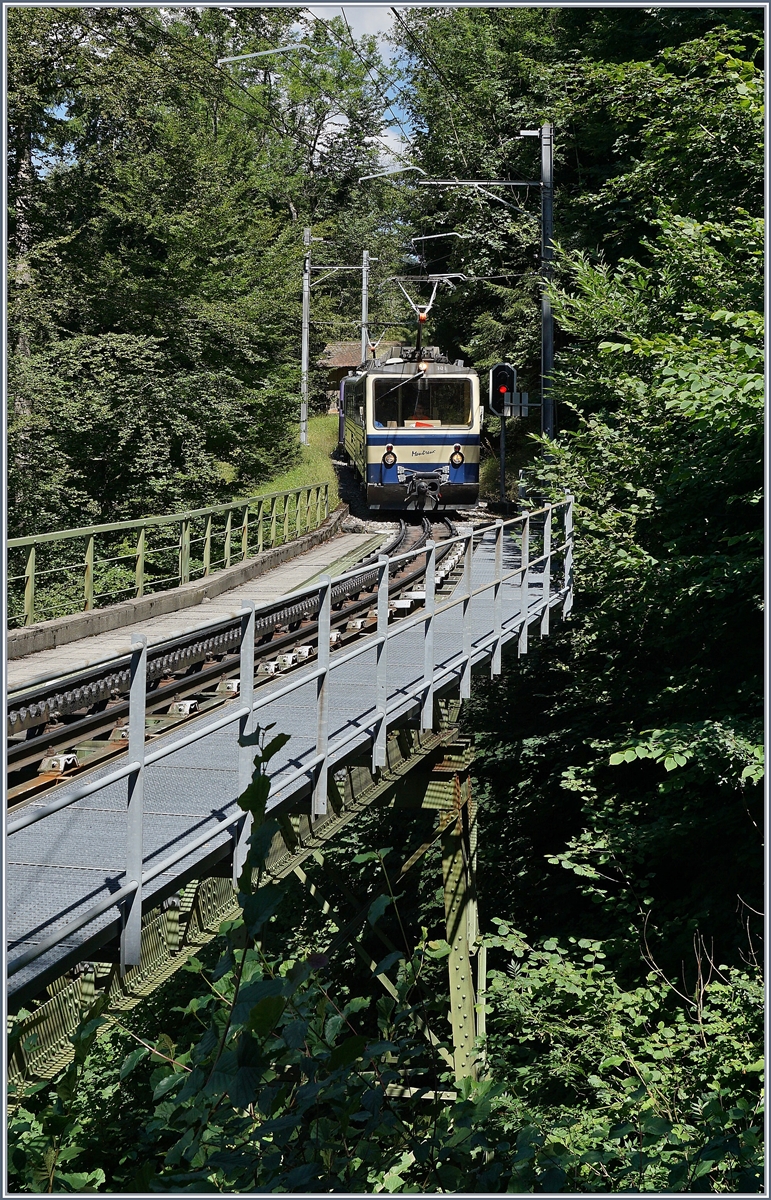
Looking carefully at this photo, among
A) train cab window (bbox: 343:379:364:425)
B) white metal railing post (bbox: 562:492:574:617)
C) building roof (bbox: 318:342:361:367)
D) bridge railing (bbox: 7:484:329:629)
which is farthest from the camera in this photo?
building roof (bbox: 318:342:361:367)

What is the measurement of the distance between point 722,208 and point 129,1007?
360 inches

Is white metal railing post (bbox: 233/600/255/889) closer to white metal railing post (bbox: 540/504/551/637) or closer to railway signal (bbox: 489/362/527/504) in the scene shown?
white metal railing post (bbox: 540/504/551/637)

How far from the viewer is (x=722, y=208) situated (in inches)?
405

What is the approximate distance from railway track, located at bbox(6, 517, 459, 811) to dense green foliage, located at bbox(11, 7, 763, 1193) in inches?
58.9

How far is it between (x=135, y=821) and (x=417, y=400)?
1803cm

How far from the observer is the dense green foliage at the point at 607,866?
278cm

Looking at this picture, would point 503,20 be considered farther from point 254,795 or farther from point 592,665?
point 254,795

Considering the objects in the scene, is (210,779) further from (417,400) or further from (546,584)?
(417,400)

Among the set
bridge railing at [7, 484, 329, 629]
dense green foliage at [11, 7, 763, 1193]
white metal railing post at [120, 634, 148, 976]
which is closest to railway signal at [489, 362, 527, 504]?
dense green foliage at [11, 7, 763, 1193]

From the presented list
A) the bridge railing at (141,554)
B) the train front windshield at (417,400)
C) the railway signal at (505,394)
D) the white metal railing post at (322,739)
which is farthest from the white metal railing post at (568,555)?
the train front windshield at (417,400)

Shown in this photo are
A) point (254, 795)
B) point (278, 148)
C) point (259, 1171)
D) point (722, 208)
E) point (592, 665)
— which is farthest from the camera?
point (278, 148)

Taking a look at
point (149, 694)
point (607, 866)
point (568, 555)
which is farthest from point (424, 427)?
point (149, 694)

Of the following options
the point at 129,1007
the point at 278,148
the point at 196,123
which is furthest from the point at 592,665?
the point at 278,148

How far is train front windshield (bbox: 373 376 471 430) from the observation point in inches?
829
